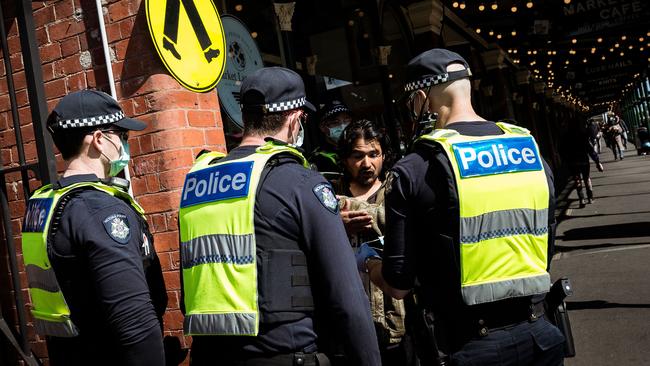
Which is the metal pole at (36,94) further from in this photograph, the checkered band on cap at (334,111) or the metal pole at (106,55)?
the checkered band on cap at (334,111)

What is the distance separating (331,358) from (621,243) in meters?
7.56

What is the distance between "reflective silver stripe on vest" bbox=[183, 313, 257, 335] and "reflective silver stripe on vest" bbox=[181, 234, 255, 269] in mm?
184

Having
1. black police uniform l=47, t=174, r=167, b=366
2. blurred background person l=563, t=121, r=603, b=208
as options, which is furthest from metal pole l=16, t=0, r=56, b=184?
blurred background person l=563, t=121, r=603, b=208

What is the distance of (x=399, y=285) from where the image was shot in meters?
2.09

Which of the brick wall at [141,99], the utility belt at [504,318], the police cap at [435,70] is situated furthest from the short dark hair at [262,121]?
the brick wall at [141,99]

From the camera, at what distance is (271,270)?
194 cm

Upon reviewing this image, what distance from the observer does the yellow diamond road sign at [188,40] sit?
3037 mm

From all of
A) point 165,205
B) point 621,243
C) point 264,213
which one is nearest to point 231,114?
point 165,205

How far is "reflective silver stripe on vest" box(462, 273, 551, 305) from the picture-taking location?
6.54 ft

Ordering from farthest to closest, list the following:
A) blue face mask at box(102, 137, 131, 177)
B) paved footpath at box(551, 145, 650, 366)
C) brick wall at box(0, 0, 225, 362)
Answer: paved footpath at box(551, 145, 650, 366) < brick wall at box(0, 0, 225, 362) < blue face mask at box(102, 137, 131, 177)

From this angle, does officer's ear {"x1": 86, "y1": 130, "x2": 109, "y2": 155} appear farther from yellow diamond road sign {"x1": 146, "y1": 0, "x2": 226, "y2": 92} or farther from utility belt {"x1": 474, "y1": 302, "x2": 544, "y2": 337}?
utility belt {"x1": 474, "y1": 302, "x2": 544, "y2": 337}

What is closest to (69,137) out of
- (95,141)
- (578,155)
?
(95,141)

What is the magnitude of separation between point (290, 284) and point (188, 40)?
180 cm

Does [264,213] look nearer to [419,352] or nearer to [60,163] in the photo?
[419,352]
